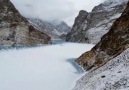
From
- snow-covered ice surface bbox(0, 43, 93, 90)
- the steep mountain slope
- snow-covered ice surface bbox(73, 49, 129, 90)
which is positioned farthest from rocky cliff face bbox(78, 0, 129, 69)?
snow-covered ice surface bbox(73, 49, 129, 90)

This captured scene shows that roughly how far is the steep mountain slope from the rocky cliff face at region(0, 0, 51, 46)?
89.0 feet

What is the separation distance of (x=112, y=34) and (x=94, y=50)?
3.69 metres

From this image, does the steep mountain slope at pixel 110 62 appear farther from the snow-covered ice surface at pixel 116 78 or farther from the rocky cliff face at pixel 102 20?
the rocky cliff face at pixel 102 20

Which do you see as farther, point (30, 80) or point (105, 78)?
point (30, 80)

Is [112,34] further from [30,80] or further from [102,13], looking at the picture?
[102,13]

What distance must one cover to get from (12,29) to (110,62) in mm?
43391

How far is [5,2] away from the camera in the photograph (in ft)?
238

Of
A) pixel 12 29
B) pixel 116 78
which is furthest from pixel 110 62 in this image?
pixel 12 29

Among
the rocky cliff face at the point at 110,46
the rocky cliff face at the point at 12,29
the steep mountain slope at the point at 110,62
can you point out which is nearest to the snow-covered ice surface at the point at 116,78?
the steep mountain slope at the point at 110,62

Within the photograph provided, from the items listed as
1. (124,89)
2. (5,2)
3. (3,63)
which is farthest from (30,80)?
(5,2)

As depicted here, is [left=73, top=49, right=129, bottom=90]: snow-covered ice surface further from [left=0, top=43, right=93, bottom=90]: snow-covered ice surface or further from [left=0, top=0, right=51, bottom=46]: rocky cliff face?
[left=0, top=0, right=51, bottom=46]: rocky cliff face

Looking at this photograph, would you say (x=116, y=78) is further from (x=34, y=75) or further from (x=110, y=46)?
(x=110, y=46)

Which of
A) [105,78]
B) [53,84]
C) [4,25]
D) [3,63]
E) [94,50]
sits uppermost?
[4,25]

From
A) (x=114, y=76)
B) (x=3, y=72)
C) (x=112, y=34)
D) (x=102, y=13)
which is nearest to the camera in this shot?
(x=114, y=76)
